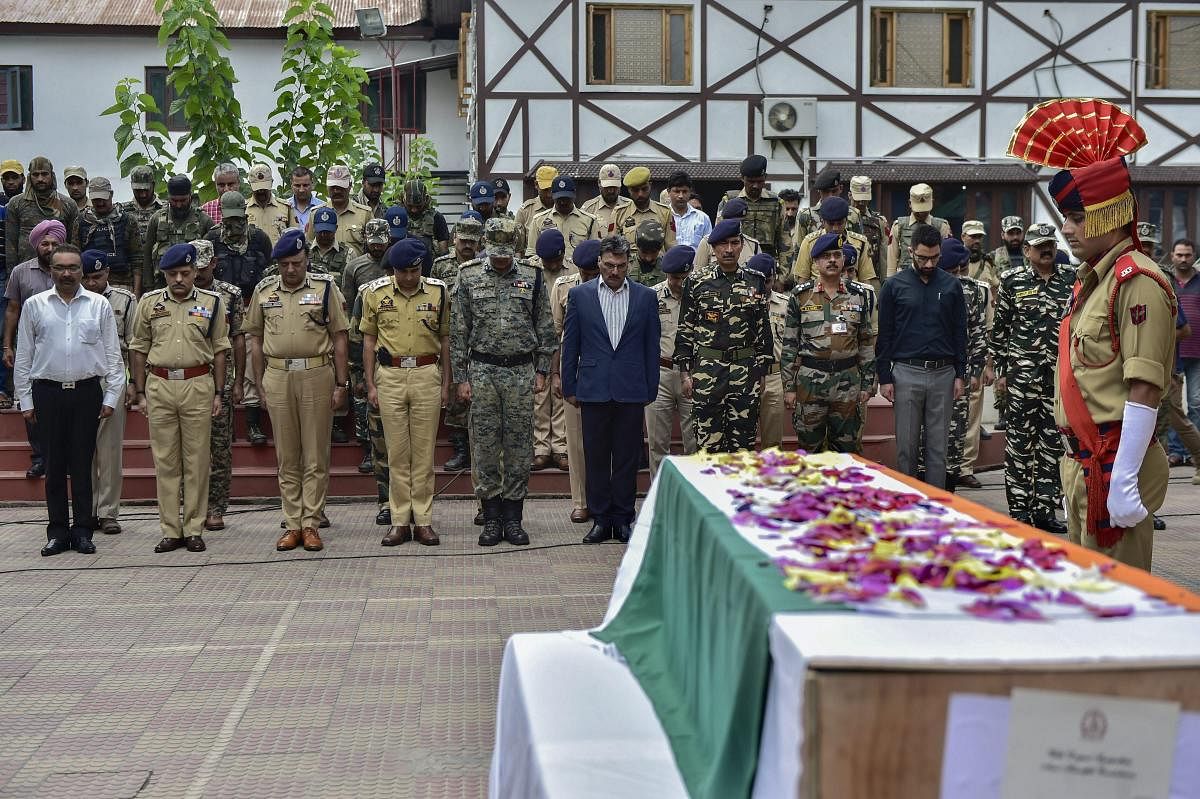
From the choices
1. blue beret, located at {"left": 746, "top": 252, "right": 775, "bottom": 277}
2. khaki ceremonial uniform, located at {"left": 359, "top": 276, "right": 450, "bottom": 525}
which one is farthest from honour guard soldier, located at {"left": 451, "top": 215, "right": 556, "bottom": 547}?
blue beret, located at {"left": 746, "top": 252, "right": 775, "bottom": 277}

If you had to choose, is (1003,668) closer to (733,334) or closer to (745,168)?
(733,334)

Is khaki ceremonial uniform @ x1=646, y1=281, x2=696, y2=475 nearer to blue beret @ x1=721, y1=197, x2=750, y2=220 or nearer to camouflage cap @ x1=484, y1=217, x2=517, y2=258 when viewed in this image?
camouflage cap @ x1=484, y1=217, x2=517, y2=258

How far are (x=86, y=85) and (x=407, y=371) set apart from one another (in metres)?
20.4

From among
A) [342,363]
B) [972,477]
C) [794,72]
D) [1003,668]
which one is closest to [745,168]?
[972,477]

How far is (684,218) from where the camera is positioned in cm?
1254

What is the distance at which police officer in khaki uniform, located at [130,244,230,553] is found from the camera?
8969 millimetres

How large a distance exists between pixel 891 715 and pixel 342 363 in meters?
7.04

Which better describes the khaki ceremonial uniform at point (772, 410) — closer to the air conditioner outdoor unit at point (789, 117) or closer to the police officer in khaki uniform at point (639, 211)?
the police officer in khaki uniform at point (639, 211)

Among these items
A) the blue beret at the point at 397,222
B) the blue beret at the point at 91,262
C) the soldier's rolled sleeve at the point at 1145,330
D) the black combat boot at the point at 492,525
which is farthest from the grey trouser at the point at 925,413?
the blue beret at the point at 91,262

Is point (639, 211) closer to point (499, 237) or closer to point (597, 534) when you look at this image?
point (499, 237)

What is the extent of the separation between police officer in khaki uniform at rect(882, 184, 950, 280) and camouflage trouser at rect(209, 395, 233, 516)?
253 inches

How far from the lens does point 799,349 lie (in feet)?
29.8

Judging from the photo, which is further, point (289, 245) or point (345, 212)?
point (345, 212)

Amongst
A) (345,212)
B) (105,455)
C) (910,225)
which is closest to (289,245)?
(105,455)
